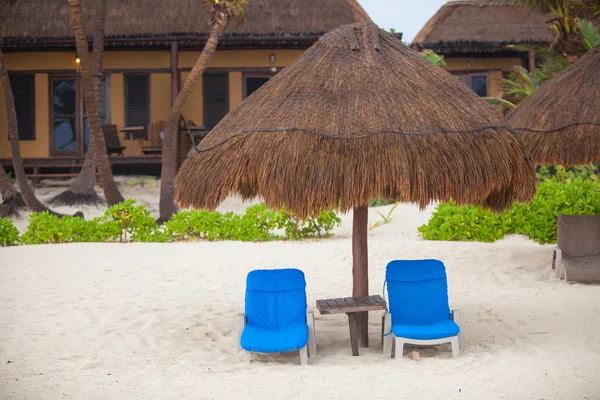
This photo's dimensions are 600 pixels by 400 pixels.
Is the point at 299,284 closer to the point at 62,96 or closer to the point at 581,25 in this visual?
the point at 581,25

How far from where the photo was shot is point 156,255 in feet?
35.1

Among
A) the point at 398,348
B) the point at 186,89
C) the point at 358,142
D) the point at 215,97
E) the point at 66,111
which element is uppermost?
the point at 215,97

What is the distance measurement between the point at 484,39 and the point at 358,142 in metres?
13.8

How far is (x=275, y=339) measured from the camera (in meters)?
5.93

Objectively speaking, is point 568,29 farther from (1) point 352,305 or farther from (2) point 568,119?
(1) point 352,305

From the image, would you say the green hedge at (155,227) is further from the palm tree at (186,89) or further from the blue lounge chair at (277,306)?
the blue lounge chair at (277,306)

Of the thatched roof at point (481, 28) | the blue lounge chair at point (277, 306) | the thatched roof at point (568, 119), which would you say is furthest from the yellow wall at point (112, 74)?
the blue lounge chair at point (277, 306)

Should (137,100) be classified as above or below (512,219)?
above

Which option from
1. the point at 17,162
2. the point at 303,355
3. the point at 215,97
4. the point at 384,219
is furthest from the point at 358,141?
the point at 215,97

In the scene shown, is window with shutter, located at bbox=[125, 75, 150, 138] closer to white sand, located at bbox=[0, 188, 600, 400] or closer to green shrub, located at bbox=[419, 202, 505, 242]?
white sand, located at bbox=[0, 188, 600, 400]

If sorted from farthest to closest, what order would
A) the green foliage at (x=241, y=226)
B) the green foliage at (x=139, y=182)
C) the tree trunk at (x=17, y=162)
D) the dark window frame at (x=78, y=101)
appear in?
the dark window frame at (x=78, y=101) < the green foliage at (x=139, y=182) < the tree trunk at (x=17, y=162) < the green foliage at (x=241, y=226)

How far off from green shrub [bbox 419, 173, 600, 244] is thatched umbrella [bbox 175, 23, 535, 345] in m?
5.33

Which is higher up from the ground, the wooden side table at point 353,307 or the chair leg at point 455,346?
the wooden side table at point 353,307

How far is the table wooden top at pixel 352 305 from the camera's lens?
5941mm
